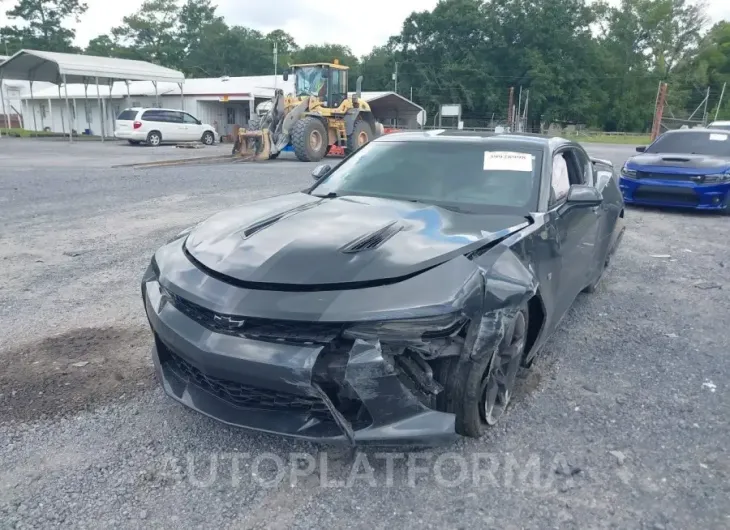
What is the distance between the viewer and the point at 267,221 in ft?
9.80

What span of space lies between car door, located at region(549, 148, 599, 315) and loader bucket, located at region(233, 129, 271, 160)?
512 inches

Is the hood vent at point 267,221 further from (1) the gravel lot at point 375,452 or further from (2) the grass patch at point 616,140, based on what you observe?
(2) the grass patch at point 616,140

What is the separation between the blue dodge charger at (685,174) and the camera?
828cm

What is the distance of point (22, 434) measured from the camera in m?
2.63

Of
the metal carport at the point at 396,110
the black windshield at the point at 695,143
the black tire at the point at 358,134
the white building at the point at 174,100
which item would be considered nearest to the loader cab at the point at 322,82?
the black tire at the point at 358,134

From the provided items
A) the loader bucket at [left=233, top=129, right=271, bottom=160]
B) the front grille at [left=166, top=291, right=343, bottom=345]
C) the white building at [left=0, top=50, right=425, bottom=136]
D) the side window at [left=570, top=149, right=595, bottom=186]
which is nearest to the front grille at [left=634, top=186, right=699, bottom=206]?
the side window at [left=570, top=149, right=595, bottom=186]

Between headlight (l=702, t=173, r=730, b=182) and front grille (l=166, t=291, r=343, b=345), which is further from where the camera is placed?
headlight (l=702, t=173, r=730, b=182)

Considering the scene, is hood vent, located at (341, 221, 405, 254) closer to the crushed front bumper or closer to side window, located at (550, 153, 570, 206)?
the crushed front bumper

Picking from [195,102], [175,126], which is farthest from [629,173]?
[195,102]

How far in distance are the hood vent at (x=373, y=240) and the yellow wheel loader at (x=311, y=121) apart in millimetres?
13348

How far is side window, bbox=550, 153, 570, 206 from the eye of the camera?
11.5 feet

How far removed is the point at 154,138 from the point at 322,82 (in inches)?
392

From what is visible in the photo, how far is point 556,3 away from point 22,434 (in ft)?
209

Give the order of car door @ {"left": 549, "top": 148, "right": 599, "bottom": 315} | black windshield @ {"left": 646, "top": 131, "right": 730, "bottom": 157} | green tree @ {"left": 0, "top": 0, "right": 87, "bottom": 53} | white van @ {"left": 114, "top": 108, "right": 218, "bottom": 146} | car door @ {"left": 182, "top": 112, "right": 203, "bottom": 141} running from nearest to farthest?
car door @ {"left": 549, "top": 148, "right": 599, "bottom": 315}
black windshield @ {"left": 646, "top": 131, "right": 730, "bottom": 157}
white van @ {"left": 114, "top": 108, "right": 218, "bottom": 146}
car door @ {"left": 182, "top": 112, "right": 203, "bottom": 141}
green tree @ {"left": 0, "top": 0, "right": 87, "bottom": 53}
